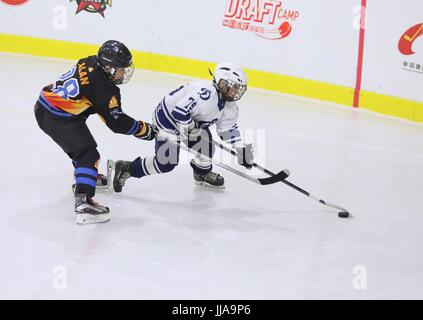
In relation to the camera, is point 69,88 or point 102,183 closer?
point 69,88

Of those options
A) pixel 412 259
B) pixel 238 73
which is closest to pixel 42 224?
pixel 238 73

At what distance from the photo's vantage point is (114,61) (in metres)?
4.00

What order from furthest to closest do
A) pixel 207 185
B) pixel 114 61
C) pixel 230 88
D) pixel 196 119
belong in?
pixel 207 185 < pixel 196 119 < pixel 230 88 < pixel 114 61

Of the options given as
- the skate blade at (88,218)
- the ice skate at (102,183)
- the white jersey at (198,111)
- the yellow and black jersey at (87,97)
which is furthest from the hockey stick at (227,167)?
the skate blade at (88,218)

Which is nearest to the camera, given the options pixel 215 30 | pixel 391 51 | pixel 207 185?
pixel 207 185

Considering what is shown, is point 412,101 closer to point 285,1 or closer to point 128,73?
point 285,1

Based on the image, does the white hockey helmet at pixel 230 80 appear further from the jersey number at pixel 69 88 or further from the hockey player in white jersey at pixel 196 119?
the jersey number at pixel 69 88

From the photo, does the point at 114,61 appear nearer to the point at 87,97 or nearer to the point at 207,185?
the point at 87,97

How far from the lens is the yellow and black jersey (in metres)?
4.02

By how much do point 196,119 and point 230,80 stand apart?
34 cm

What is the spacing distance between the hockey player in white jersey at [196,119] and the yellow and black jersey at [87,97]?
34 centimetres

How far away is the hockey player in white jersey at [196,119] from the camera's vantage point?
4.38m

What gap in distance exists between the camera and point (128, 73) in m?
4.08

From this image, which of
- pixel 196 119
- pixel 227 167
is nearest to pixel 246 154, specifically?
pixel 227 167
